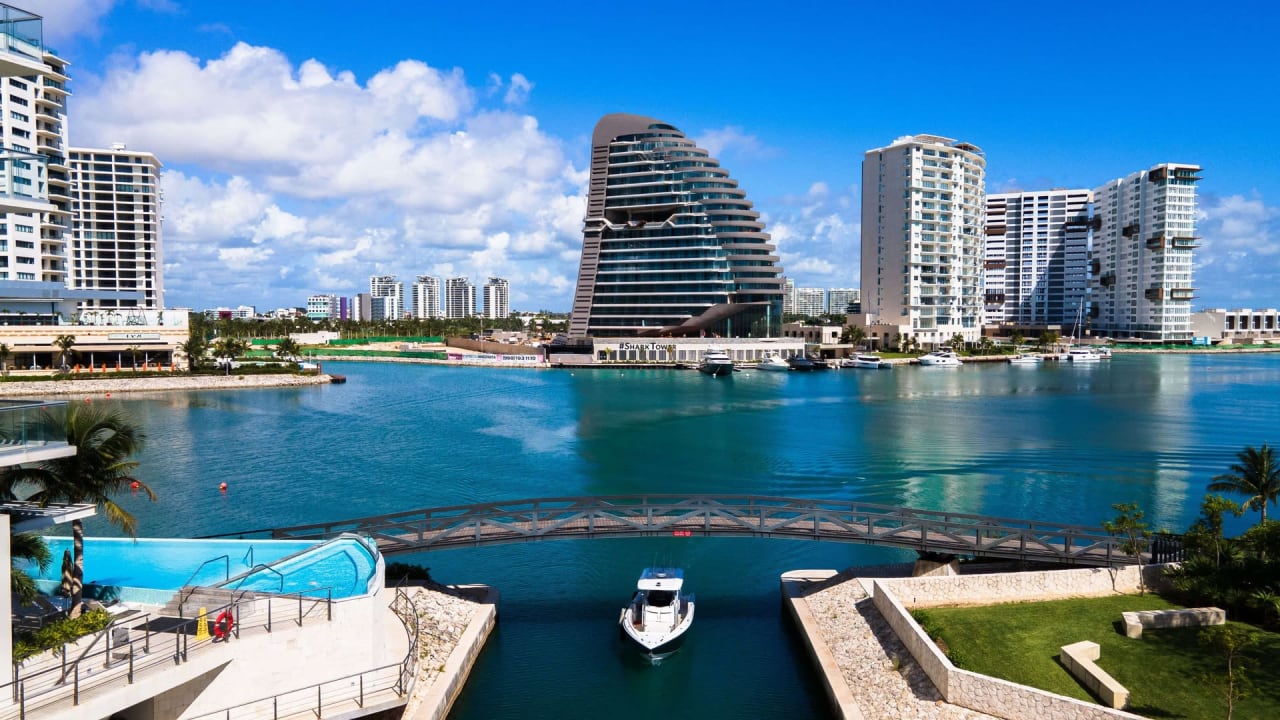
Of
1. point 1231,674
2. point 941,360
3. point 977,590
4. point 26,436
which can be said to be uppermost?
point 26,436

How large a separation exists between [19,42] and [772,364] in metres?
112

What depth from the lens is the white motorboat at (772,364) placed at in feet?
398

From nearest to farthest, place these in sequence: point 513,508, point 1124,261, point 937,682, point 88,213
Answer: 1. point 937,682
2. point 513,508
3. point 88,213
4. point 1124,261

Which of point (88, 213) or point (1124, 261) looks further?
point (1124, 261)

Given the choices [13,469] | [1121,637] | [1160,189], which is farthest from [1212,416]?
[1160,189]

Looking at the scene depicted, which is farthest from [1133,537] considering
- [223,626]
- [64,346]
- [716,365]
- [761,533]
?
[64,346]

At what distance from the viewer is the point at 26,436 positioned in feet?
46.9

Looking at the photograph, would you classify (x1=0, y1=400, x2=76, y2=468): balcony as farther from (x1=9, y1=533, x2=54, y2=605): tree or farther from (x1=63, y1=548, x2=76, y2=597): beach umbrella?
(x1=63, y1=548, x2=76, y2=597): beach umbrella

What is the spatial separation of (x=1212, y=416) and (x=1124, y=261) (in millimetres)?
126124

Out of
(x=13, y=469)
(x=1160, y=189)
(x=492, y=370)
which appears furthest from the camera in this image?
(x=1160, y=189)

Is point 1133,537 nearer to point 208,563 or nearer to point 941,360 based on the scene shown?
point 208,563

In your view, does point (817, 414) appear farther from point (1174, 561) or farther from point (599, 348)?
point (599, 348)

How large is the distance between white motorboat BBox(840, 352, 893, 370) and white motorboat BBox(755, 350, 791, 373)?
34.9ft

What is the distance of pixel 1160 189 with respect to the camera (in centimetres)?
16550
